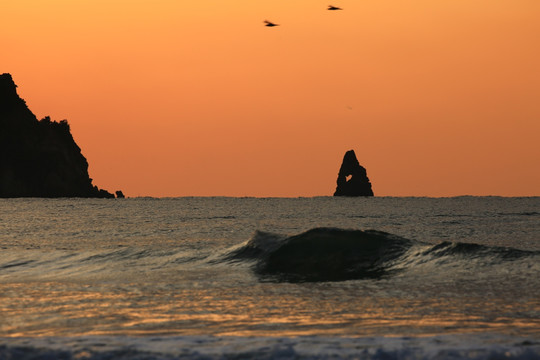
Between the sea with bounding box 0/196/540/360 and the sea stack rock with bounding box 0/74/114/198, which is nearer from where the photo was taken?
the sea with bounding box 0/196/540/360

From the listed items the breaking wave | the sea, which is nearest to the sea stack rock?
the sea

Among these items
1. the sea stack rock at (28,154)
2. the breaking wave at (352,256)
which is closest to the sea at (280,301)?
the breaking wave at (352,256)

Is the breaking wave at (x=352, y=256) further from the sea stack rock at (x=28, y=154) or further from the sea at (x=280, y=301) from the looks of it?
the sea stack rock at (x=28, y=154)

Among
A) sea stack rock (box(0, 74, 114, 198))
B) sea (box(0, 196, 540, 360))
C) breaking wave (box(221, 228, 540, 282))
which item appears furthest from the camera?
sea stack rock (box(0, 74, 114, 198))

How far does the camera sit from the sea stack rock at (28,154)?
7219 inches

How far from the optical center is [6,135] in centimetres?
18338

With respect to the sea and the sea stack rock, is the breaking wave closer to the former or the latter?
the sea

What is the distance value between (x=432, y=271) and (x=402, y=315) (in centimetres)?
776

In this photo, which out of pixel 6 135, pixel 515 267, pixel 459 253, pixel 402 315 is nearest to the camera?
pixel 402 315

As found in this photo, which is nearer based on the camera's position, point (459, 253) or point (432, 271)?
Result: point (432, 271)

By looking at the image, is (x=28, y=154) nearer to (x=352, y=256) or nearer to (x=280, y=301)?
(x=352, y=256)

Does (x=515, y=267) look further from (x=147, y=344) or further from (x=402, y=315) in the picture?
(x=147, y=344)

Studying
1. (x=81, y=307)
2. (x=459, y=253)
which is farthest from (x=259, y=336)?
(x=459, y=253)

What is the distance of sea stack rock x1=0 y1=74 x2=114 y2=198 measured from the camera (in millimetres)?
183375
